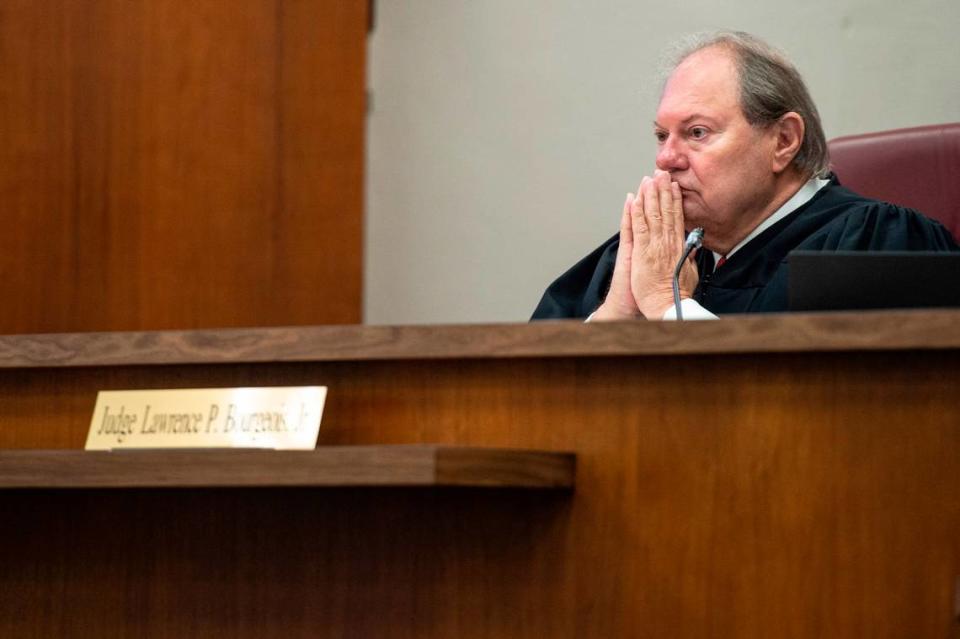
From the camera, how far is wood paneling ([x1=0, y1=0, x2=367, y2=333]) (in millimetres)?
3176

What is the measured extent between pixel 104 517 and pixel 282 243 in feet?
6.18

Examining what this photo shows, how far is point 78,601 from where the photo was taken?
1.38m

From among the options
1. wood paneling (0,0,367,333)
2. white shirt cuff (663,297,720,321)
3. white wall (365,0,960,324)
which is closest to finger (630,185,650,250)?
white shirt cuff (663,297,720,321)

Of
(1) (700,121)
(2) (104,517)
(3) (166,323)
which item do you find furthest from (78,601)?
(3) (166,323)

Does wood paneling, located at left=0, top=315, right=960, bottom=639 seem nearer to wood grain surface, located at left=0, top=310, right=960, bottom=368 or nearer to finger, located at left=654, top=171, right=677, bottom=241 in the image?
wood grain surface, located at left=0, top=310, right=960, bottom=368

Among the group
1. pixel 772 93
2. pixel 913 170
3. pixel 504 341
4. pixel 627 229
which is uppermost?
pixel 772 93

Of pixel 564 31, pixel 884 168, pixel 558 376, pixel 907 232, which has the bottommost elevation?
pixel 558 376

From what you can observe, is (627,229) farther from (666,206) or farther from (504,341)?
(504,341)


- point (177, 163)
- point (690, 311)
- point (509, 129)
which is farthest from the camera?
point (177, 163)

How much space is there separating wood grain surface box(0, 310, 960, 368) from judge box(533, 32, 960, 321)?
0.88 metres

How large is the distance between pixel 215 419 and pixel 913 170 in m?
1.50

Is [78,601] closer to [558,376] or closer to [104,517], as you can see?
[104,517]

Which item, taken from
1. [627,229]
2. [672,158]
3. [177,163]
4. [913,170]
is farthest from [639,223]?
[177,163]

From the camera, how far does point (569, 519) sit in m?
1.23
